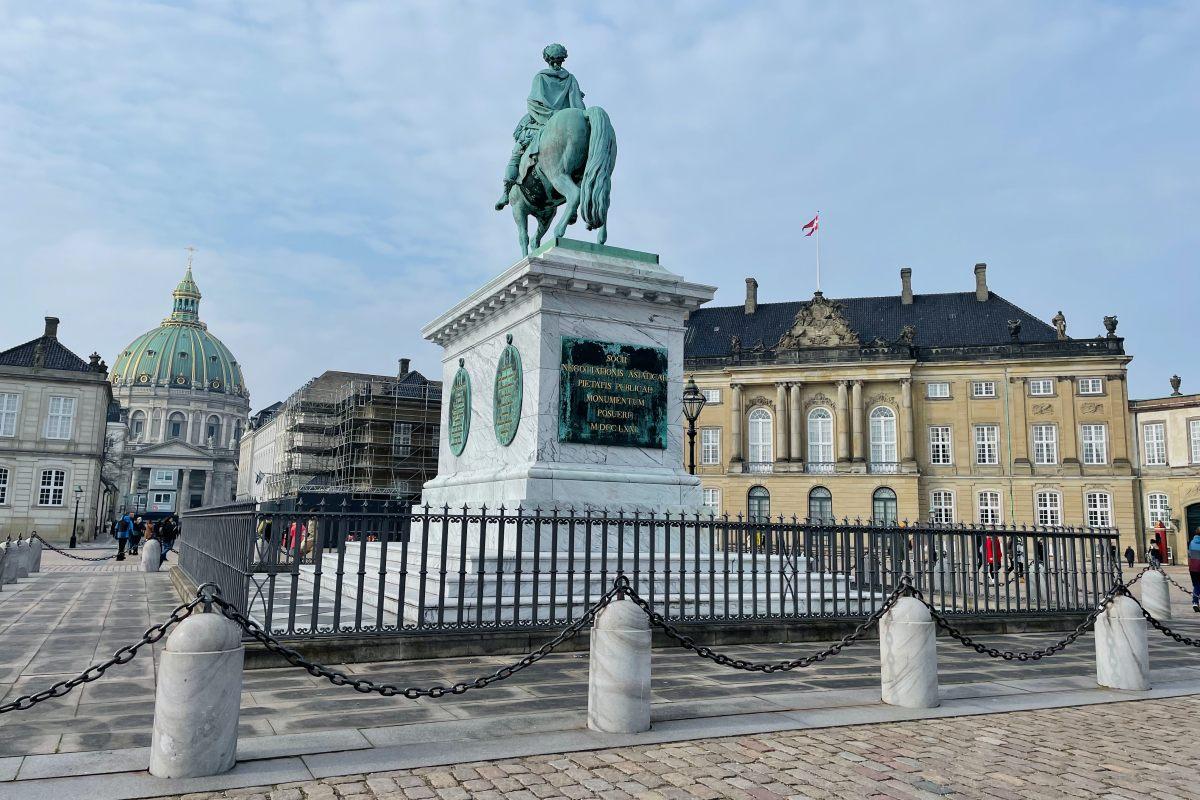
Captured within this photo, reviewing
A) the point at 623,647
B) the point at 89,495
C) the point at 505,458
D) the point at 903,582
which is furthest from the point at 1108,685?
the point at 89,495

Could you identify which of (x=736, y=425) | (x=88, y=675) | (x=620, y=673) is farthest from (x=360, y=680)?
(x=736, y=425)

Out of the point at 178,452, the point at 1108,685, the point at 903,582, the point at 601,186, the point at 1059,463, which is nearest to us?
the point at 903,582

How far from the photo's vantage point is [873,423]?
58625mm

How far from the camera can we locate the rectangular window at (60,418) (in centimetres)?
5588

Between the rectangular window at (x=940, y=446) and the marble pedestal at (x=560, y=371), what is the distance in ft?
166

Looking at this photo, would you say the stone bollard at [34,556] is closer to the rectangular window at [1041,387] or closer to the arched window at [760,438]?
the arched window at [760,438]

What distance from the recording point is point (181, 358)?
506 ft

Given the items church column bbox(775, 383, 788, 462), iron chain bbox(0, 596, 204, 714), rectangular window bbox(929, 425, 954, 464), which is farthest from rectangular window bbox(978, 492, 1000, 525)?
iron chain bbox(0, 596, 204, 714)

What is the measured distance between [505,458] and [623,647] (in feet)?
19.6

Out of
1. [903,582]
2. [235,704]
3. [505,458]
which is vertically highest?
[505,458]

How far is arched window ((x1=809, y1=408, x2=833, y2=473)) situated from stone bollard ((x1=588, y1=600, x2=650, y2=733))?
55.1 m

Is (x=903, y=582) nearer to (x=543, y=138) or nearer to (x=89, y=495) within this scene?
(x=543, y=138)

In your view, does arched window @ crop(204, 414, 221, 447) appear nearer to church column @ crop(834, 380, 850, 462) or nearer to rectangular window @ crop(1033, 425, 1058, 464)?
church column @ crop(834, 380, 850, 462)

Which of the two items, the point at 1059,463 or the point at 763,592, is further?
the point at 1059,463
